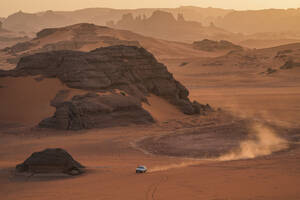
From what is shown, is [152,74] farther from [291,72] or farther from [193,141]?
[291,72]

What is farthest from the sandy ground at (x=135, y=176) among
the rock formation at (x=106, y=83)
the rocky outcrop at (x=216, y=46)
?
the rocky outcrop at (x=216, y=46)

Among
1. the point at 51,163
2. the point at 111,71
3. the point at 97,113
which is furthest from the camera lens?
the point at 111,71

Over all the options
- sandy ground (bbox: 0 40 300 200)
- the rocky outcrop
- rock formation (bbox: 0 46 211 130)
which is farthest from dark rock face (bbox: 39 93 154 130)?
the rocky outcrop

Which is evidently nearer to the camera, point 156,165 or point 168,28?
point 156,165

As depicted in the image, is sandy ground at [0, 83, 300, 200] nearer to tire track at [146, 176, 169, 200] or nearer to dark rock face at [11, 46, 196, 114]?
tire track at [146, 176, 169, 200]

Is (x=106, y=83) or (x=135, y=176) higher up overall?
(x=106, y=83)

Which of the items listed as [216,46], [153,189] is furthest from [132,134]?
[216,46]

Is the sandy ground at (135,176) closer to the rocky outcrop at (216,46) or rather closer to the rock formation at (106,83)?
the rock formation at (106,83)

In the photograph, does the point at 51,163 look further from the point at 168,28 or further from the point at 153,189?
the point at 168,28

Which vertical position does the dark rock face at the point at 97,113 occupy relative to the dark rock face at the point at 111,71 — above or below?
below
